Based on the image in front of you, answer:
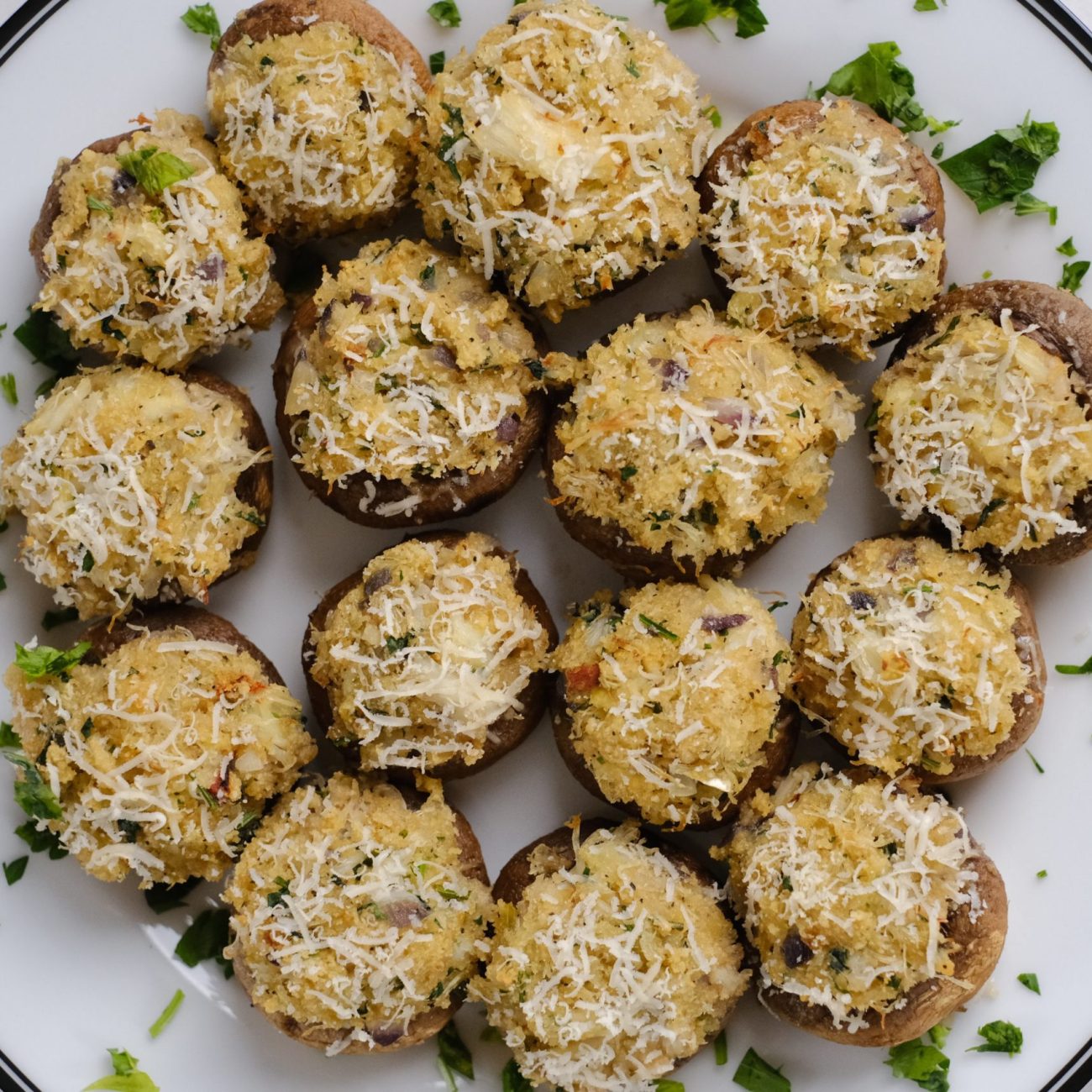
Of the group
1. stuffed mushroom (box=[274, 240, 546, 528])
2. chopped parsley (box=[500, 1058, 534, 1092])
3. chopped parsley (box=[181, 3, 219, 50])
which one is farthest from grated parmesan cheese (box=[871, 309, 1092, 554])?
chopped parsley (box=[181, 3, 219, 50])

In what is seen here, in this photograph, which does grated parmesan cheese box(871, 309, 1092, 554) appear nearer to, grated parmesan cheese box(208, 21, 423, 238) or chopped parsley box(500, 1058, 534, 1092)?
grated parmesan cheese box(208, 21, 423, 238)

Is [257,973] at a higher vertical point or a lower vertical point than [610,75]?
lower

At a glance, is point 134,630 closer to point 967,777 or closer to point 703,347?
point 703,347

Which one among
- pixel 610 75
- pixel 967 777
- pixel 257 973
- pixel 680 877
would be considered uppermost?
pixel 610 75

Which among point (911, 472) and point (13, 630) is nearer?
Result: point (911, 472)

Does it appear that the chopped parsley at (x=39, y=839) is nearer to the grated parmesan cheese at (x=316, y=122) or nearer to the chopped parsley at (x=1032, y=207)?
the grated parmesan cheese at (x=316, y=122)

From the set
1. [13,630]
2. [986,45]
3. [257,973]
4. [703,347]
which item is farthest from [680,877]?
[986,45]

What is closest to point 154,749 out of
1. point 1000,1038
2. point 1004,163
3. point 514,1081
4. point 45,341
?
point 45,341

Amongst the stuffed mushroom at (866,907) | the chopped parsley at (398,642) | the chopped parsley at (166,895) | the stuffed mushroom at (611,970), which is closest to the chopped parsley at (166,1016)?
the chopped parsley at (166,895)
